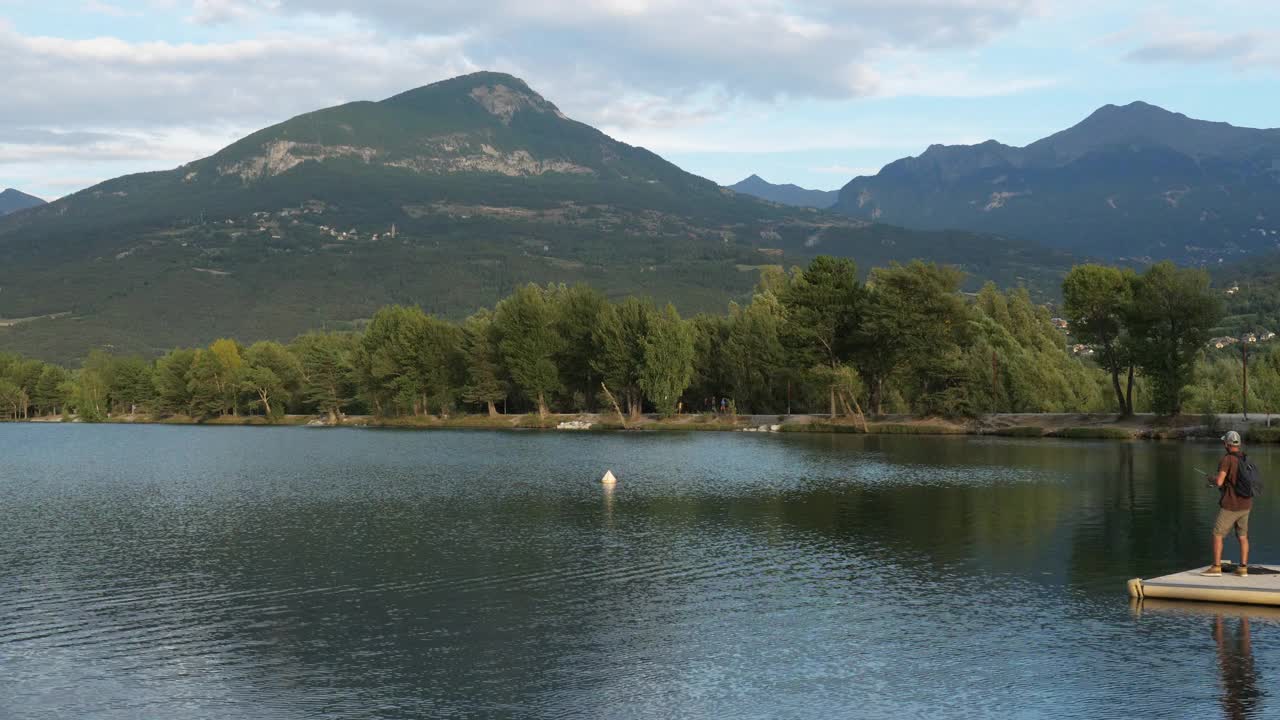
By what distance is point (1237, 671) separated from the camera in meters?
22.7

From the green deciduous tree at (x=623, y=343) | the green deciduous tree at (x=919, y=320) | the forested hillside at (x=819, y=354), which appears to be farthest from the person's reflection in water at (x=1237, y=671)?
the green deciduous tree at (x=623, y=343)

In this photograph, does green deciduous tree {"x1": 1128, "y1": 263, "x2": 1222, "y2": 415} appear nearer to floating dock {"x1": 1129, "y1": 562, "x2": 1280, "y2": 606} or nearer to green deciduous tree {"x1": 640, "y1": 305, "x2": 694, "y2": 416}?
green deciduous tree {"x1": 640, "y1": 305, "x2": 694, "y2": 416}

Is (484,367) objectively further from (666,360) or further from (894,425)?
(894,425)

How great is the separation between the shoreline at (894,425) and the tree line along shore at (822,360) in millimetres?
348

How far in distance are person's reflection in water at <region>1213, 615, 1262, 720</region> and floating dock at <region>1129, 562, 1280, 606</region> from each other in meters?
1.06

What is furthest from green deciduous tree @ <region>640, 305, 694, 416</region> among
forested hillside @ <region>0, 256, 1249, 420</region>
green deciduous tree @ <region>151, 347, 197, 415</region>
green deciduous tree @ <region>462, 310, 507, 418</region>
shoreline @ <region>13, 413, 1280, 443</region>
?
green deciduous tree @ <region>151, 347, 197, 415</region>

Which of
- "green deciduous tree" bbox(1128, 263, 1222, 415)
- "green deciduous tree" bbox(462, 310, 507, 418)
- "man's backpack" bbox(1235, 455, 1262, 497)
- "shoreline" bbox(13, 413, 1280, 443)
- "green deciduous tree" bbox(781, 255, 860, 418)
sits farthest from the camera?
"green deciduous tree" bbox(462, 310, 507, 418)

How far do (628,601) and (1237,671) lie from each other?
48.8 ft

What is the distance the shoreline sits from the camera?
8762 centimetres

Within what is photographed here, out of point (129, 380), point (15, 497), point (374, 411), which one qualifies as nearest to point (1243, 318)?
point (374, 411)

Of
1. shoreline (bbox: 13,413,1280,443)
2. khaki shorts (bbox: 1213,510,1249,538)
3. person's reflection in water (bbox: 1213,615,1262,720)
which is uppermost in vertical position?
khaki shorts (bbox: 1213,510,1249,538)

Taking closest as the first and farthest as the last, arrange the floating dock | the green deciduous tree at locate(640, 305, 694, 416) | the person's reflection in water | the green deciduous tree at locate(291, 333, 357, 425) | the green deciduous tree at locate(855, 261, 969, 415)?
the person's reflection in water, the floating dock, the green deciduous tree at locate(855, 261, 969, 415), the green deciduous tree at locate(640, 305, 694, 416), the green deciduous tree at locate(291, 333, 357, 425)

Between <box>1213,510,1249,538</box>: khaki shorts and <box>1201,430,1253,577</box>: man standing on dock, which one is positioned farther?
<box>1213,510,1249,538</box>: khaki shorts

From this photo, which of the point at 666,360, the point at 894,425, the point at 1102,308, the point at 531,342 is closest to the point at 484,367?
the point at 531,342
